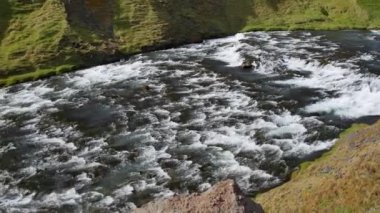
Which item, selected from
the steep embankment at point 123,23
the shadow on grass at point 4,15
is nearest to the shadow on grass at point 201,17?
the steep embankment at point 123,23

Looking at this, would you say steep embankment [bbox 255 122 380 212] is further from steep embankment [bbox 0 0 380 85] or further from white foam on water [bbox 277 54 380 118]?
steep embankment [bbox 0 0 380 85]

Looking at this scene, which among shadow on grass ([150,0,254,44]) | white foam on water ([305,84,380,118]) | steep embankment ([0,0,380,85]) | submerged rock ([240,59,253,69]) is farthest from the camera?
shadow on grass ([150,0,254,44])

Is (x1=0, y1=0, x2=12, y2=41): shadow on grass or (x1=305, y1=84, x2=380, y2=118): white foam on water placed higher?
(x1=0, y1=0, x2=12, y2=41): shadow on grass

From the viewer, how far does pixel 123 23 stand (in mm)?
72062

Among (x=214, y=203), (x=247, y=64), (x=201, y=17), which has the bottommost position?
(x=247, y=64)

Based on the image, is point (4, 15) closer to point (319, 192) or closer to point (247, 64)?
point (247, 64)

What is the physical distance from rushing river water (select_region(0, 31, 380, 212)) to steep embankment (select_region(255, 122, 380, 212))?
8.64 ft

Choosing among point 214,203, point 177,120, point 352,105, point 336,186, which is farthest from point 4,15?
point 214,203

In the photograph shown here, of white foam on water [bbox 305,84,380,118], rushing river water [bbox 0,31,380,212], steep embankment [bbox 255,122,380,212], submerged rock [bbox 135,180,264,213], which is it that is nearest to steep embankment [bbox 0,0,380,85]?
rushing river water [bbox 0,31,380,212]

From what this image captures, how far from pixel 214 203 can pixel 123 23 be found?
56.3 meters

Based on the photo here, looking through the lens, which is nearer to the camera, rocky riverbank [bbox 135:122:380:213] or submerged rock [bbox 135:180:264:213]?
submerged rock [bbox 135:180:264:213]

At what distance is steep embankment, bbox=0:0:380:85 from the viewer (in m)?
64.2

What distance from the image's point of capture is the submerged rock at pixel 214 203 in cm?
1859

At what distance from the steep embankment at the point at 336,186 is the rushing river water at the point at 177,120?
2.63 metres
